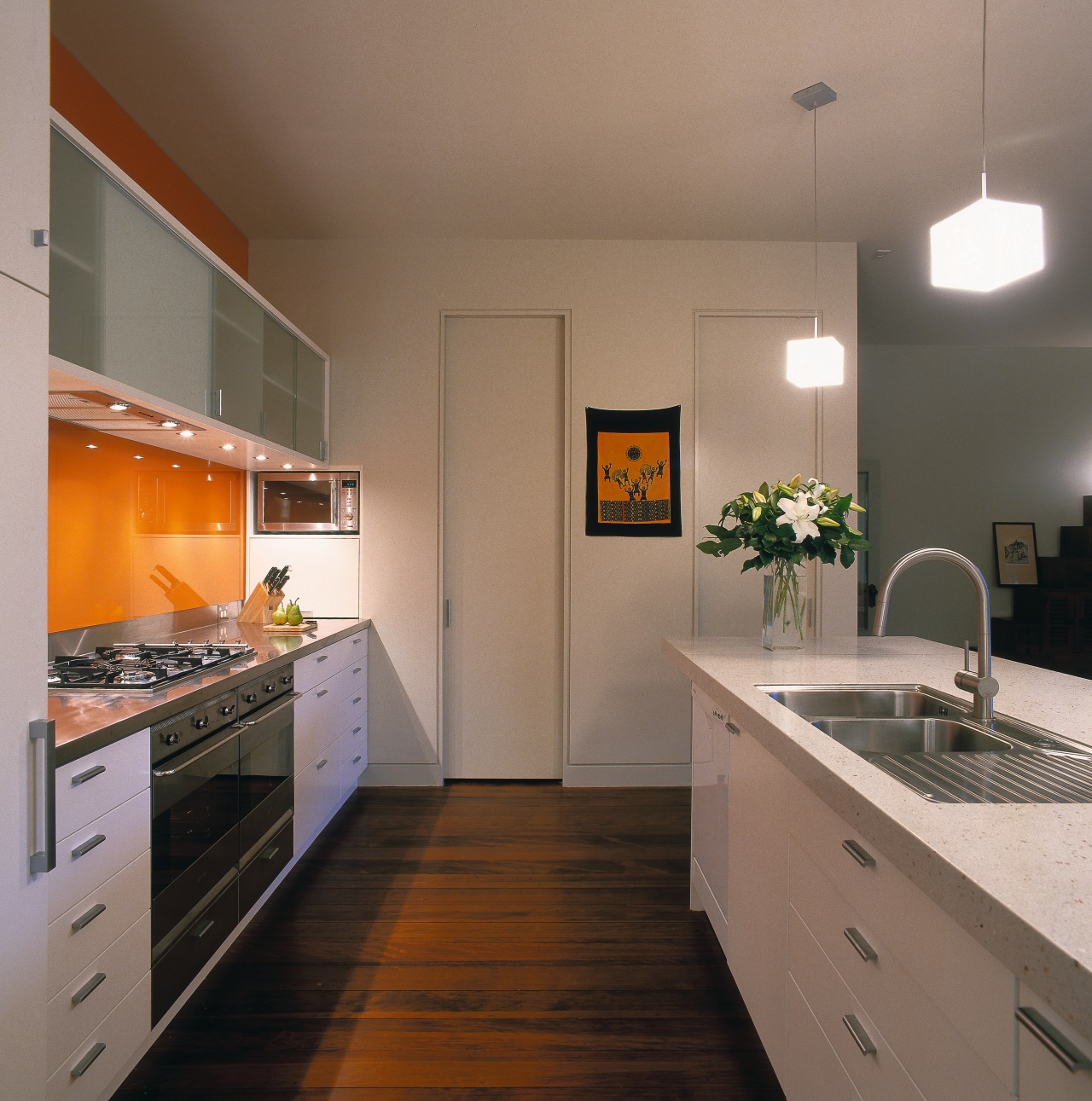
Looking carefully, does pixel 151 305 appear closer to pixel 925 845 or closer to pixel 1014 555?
pixel 925 845

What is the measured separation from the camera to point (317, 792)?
278cm

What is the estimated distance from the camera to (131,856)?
1.52 m

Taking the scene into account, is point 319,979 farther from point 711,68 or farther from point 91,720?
point 711,68

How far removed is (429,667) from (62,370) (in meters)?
2.37

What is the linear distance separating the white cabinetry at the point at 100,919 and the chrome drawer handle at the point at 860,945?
1.39 metres

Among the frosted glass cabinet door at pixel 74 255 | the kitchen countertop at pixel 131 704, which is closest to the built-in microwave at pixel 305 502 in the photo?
the kitchen countertop at pixel 131 704

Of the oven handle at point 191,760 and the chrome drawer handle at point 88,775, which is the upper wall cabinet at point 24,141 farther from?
the oven handle at point 191,760

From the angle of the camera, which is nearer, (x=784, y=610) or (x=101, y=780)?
(x=101, y=780)

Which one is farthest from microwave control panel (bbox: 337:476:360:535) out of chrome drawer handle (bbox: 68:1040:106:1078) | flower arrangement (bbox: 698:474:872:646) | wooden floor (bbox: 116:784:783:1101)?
chrome drawer handle (bbox: 68:1040:106:1078)

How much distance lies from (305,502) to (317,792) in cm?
155

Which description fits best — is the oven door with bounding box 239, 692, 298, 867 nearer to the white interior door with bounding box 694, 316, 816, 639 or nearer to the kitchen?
the kitchen

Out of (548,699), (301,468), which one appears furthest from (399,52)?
(548,699)

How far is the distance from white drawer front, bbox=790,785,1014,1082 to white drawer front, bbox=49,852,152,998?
1.40 metres

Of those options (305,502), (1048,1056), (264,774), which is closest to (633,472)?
(305,502)
